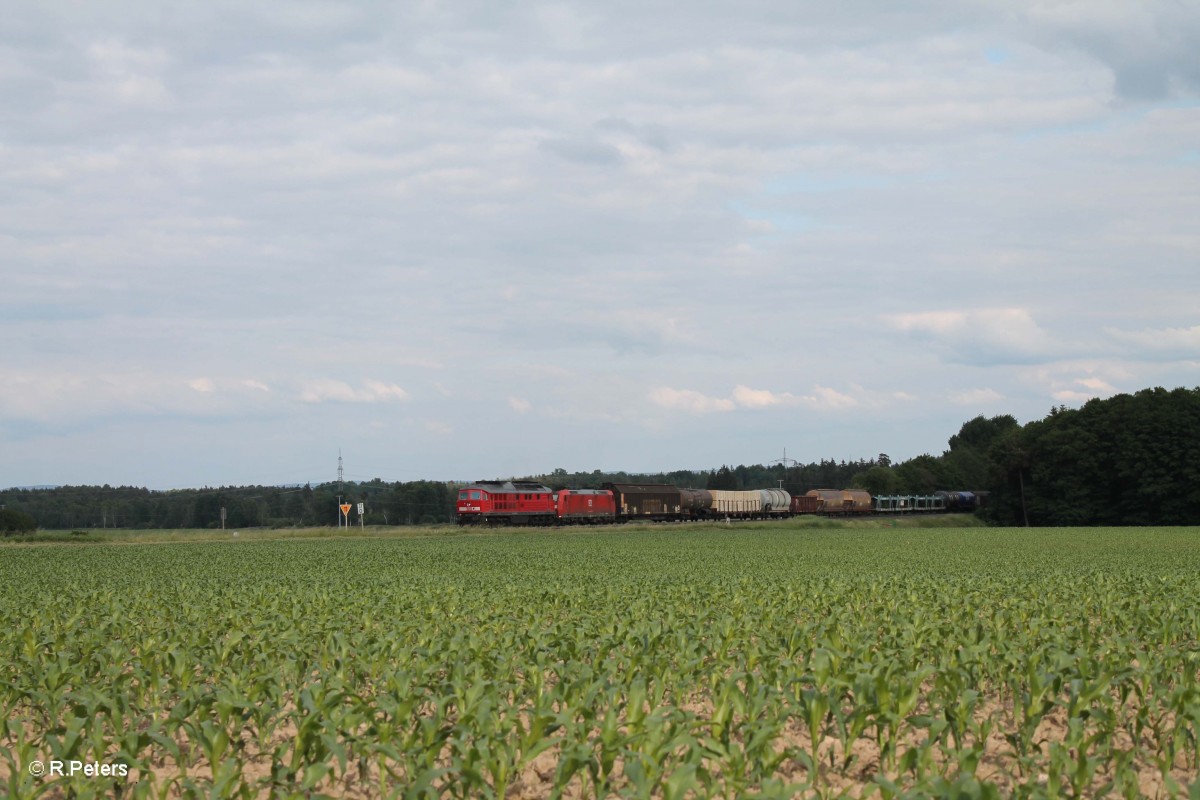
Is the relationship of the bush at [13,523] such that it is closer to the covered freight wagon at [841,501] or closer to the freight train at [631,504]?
the freight train at [631,504]

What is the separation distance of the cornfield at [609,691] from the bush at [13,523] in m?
54.7

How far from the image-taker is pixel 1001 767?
1109 centimetres

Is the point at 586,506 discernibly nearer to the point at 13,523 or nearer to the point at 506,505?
the point at 506,505

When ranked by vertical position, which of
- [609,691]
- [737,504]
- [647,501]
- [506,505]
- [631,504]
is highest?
[506,505]

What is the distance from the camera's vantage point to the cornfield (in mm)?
9492

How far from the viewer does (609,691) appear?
11.1 m

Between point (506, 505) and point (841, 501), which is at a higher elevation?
point (506, 505)

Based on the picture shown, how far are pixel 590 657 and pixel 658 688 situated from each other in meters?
2.50

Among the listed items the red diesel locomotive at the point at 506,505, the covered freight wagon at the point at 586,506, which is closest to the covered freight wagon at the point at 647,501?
the covered freight wagon at the point at 586,506

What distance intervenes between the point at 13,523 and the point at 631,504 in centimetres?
4696

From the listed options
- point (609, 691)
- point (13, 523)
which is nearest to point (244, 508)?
point (13, 523)

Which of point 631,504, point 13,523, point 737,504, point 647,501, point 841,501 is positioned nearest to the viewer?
point 13,523

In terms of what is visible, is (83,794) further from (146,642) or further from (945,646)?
(945,646)

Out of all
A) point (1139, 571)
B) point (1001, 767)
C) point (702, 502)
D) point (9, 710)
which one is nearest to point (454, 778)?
point (1001, 767)
